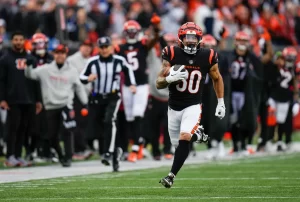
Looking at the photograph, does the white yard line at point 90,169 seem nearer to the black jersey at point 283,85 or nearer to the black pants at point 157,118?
the black pants at point 157,118

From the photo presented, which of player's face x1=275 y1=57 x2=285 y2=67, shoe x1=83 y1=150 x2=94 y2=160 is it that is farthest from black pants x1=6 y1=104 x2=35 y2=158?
player's face x1=275 y1=57 x2=285 y2=67

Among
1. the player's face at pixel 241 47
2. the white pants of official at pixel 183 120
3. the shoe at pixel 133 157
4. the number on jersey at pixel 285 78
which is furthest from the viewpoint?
the number on jersey at pixel 285 78

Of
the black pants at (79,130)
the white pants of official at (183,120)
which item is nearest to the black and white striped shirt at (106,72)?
the black pants at (79,130)

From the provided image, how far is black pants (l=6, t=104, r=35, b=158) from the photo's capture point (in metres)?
17.0

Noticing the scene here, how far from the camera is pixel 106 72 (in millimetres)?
16391

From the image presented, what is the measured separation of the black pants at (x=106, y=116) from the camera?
15.7 meters

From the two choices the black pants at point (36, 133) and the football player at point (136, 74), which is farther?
the football player at point (136, 74)

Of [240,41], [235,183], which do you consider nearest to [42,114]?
[240,41]

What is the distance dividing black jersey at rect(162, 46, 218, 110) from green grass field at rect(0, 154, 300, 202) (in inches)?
42.3

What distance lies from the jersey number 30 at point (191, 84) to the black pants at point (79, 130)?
7040 mm

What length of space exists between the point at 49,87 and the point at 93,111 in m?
0.84

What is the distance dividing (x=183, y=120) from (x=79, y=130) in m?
7.24

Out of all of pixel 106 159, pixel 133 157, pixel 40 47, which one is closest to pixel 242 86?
pixel 133 157

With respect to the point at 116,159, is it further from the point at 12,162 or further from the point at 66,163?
the point at 12,162
